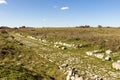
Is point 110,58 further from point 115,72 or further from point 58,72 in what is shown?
point 58,72

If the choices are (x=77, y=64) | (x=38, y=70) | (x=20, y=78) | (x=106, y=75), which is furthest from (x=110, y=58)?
(x=20, y=78)

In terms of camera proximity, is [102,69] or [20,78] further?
[102,69]

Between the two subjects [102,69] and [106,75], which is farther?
[102,69]

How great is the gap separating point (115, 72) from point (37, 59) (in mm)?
8923

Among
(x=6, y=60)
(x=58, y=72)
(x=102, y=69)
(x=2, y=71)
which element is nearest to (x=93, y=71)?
(x=102, y=69)

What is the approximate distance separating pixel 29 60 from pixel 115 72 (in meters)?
9.39

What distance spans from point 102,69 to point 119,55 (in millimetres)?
4586

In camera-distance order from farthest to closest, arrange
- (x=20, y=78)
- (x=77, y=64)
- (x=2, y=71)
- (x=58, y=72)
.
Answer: (x=77, y=64) → (x=58, y=72) → (x=2, y=71) → (x=20, y=78)

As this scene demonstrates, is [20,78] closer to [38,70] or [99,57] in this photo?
[38,70]

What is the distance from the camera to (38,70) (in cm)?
1795

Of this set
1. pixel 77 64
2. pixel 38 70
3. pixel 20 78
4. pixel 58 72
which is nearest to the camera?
pixel 20 78

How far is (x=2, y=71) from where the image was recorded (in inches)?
618

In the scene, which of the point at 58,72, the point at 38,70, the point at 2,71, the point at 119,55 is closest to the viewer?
the point at 2,71

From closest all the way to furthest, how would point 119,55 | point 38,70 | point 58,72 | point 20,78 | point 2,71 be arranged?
1. point 20,78
2. point 2,71
3. point 58,72
4. point 38,70
5. point 119,55
